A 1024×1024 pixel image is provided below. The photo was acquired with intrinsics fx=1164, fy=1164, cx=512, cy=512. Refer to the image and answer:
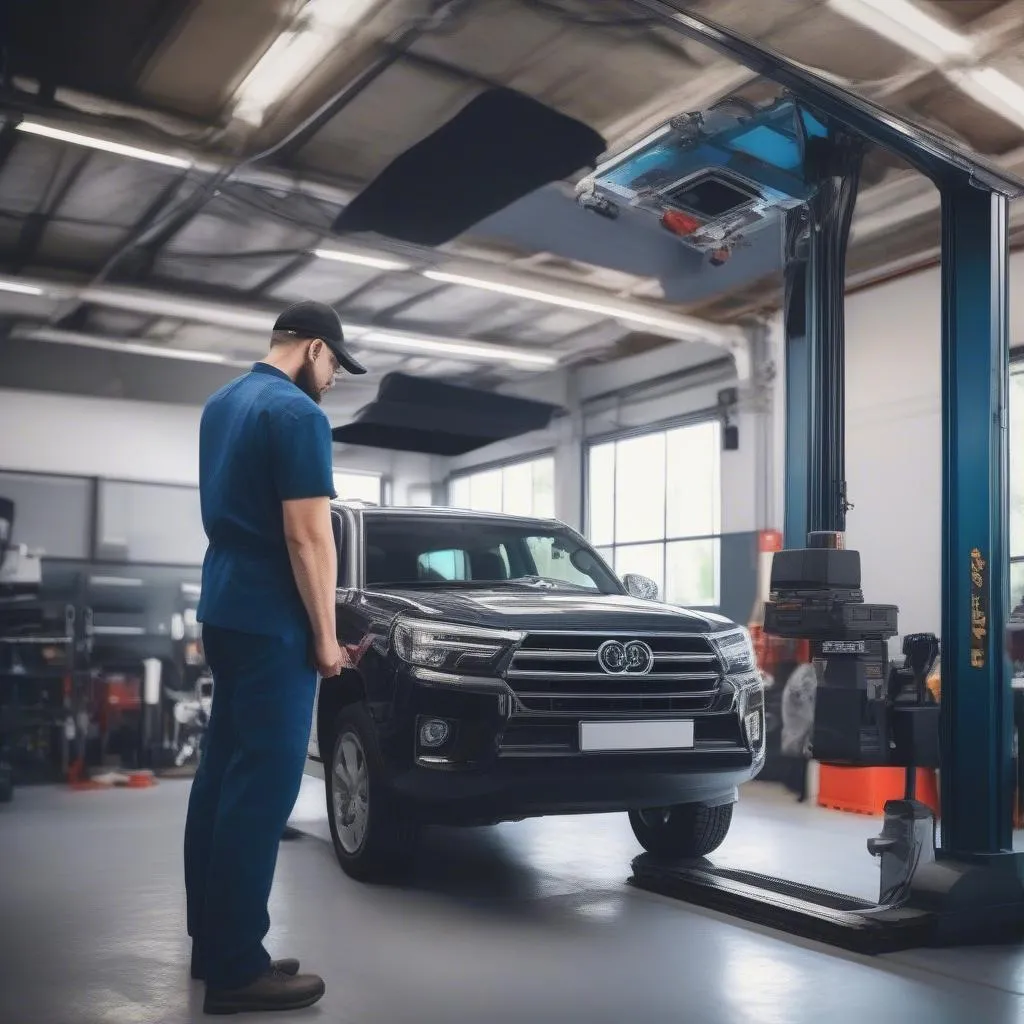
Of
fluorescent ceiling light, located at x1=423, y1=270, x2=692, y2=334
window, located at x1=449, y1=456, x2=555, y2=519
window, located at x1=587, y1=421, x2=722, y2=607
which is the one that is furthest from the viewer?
window, located at x1=449, y1=456, x2=555, y2=519

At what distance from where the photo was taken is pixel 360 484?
13.2 meters

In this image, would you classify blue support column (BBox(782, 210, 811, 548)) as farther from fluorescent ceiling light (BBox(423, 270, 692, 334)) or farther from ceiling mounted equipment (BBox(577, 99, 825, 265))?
fluorescent ceiling light (BBox(423, 270, 692, 334))

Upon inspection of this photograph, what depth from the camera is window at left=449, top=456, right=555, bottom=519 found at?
12922 millimetres

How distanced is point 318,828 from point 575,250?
177 inches

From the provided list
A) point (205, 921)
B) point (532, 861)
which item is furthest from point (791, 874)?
point (205, 921)

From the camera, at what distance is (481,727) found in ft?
12.7

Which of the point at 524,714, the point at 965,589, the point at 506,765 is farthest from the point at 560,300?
the point at 506,765

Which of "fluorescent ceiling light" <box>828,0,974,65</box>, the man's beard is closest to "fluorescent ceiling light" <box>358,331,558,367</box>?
"fluorescent ceiling light" <box>828,0,974,65</box>

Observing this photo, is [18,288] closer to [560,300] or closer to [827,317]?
[560,300]

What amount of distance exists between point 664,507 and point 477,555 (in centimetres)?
618

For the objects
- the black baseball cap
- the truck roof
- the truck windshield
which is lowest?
the truck windshield

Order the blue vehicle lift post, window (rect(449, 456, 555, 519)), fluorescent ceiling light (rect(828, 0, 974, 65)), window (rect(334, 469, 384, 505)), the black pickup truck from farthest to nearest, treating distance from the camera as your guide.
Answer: window (rect(334, 469, 384, 505)) < window (rect(449, 456, 555, 519)) < fluorescent ceiling light (rect(828, 0, 974, 65)) < the black pickup truck < the blue vehicle lift post

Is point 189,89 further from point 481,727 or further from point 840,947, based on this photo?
point 840,947

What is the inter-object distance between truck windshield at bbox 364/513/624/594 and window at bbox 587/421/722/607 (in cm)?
488
